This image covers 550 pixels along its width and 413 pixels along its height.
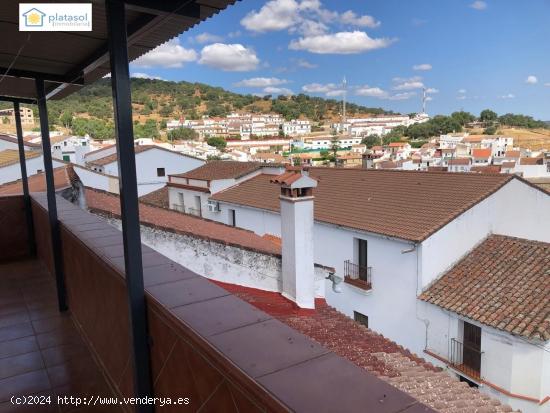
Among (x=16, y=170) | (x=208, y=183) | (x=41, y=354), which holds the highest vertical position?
(x=16, y=170)

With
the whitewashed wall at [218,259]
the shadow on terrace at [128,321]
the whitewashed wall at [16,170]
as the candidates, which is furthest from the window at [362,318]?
the whitewashed wall at [16,170]

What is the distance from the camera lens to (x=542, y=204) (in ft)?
40.9

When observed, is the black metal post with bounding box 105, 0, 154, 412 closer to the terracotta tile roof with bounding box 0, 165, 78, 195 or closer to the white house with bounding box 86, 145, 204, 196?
the terracotta tile roof with bounding box 0, 165, 78, 195

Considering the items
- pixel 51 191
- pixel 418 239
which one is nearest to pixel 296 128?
pixel 418 239

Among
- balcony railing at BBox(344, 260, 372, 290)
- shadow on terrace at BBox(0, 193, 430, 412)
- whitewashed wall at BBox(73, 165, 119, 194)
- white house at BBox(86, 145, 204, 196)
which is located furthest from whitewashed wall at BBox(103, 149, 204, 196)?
shadow on terrace at BBox(0, 193, 430, 412)

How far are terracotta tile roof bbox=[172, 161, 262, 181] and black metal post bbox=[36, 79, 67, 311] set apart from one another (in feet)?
46.7

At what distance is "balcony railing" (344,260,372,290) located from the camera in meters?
11.2

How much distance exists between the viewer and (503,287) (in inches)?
368

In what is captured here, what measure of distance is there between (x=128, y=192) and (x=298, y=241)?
200 inches

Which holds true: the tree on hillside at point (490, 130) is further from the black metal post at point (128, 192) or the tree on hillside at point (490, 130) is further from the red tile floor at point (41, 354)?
the black metal post at point (128, 192)

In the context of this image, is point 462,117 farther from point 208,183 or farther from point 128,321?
point 128,321

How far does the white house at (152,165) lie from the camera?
24344 mm

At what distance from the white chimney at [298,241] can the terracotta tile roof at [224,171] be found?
37.1 feet

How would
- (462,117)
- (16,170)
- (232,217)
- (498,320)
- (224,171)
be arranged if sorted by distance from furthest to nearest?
(462,117) → (224,171) → (232,217) → (16,170) → (498,320)
